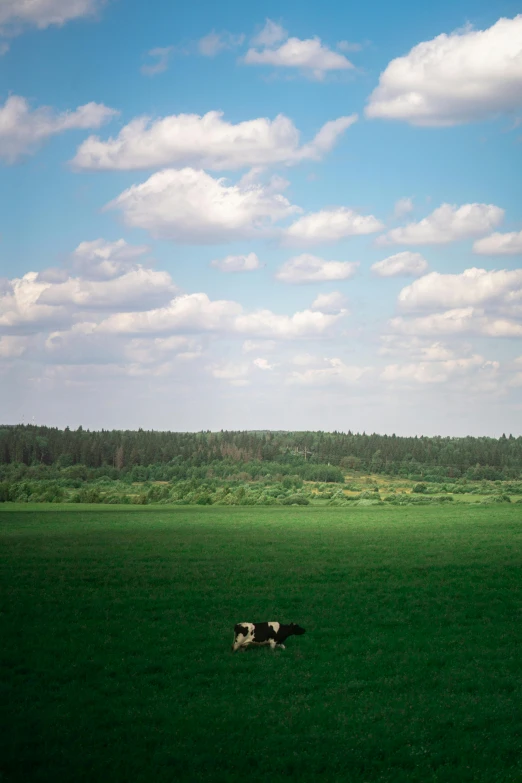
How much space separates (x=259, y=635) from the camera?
16781mm

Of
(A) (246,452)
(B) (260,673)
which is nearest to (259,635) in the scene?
(B) (260,673)

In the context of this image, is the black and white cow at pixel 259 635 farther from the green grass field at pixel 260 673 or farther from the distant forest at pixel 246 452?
the distant forest at pixel 246 452

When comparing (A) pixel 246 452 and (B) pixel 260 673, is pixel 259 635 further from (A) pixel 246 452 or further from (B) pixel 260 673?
(A) pixel 246 452

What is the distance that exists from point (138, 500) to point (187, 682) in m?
86.7

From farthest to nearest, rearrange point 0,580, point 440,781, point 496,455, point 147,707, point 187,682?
point 496,455
point 0,580
point 187,682
point 147,707
point 440,781

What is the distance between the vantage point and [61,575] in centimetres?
2830

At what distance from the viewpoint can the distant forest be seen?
16138 cm

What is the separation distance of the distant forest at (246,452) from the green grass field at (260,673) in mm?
132428

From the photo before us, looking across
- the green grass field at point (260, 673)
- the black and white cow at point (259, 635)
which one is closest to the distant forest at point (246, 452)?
the green grass field at point (260, 673)

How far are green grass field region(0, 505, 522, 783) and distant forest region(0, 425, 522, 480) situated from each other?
13243 cm

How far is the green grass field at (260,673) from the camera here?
10.6 meters

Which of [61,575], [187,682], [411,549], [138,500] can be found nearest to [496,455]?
[138,500]

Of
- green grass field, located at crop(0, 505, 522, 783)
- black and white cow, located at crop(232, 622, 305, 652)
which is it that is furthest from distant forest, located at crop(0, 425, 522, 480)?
black and white cow, located at crop(232, 622, 305, 652)

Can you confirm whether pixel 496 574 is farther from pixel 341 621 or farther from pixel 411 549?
pixel 341 621
